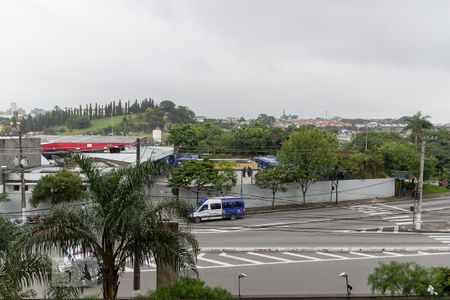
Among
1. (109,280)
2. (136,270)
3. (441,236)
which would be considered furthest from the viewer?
(441,236)

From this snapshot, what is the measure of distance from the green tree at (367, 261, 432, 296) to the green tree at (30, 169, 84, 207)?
20.1m

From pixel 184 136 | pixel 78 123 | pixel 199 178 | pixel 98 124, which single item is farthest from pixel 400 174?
pixel 98 124

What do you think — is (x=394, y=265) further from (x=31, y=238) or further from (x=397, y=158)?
(x=397, y=158)

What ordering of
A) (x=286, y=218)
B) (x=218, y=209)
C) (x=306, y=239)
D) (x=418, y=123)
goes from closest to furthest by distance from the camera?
(x=306, y=239) → (x=218, y=209) → (x=286, y=218) → (x=418, y=123)

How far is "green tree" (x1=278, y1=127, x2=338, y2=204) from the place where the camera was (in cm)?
3216

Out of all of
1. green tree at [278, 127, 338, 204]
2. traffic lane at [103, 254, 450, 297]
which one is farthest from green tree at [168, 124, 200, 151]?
traffic lane at [103, 254, 450, 297]

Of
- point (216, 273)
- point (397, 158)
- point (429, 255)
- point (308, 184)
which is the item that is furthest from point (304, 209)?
point (216, 273)

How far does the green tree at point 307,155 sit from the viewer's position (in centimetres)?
3216

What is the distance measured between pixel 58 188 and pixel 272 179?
47.9 feet

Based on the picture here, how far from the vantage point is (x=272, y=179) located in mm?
32375

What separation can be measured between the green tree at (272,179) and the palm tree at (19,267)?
22531 millimetres

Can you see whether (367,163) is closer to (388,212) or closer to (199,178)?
(388,212)

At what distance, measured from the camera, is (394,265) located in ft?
39.8

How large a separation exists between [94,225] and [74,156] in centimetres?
170
